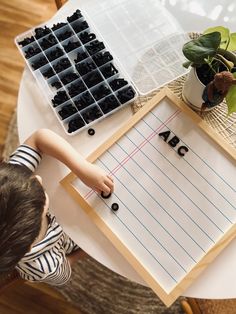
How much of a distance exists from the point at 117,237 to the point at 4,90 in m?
1.01

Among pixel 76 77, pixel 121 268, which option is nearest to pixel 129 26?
pixel 76 77

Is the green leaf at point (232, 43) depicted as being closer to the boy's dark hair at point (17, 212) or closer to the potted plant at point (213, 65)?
the potted plant at point (213, 65)

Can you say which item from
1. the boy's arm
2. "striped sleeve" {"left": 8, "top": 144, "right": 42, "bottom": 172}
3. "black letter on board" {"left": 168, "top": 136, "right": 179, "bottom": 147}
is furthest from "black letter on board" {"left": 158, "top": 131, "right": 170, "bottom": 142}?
"striped sleeve" {"left": 8, "top": 144, "right": 42, "bottom": 172}

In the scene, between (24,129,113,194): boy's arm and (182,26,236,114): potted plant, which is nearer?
(182,26,236,114): potted plant

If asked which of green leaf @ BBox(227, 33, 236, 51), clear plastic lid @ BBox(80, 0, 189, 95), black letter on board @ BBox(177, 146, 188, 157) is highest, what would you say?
clear plastic lid @ BBox(80, 0, 189, 95)

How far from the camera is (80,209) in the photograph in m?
0.85

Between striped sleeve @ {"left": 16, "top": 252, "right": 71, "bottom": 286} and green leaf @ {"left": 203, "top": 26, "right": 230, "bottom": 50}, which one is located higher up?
green leaf @ {"left": 203, "top": 26, "right": 230, "bottom": 50}

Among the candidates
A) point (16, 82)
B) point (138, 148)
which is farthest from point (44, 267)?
point (16, 82)

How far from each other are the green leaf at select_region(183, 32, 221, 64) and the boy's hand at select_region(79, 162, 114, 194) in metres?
0.29

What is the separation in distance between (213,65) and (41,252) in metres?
0.54

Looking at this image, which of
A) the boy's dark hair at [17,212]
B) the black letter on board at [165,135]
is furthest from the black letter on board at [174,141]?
the boy's dark hair at [17,212]

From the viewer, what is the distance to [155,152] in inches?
33.7

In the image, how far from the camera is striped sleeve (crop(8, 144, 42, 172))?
0.87 m

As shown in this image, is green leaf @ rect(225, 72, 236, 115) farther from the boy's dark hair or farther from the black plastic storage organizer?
the boy's dark hair
